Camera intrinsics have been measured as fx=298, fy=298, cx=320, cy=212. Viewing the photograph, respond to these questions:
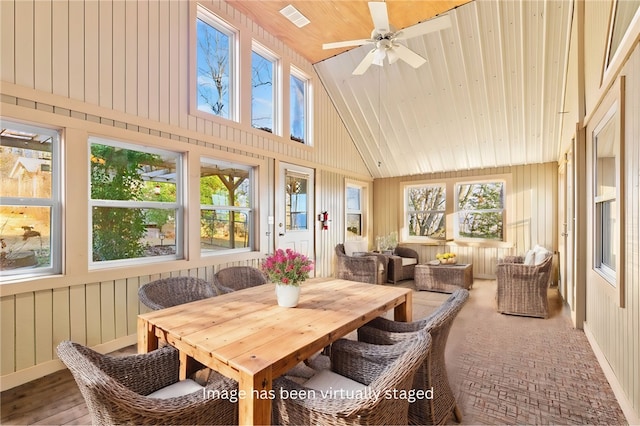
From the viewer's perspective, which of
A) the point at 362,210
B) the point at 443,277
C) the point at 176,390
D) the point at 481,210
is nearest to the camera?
the point at 176,390

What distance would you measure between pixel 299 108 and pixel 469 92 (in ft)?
9.38

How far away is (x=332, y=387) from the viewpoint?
1.62 meters

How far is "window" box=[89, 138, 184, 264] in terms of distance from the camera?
299 cm

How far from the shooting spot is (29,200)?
254 cm

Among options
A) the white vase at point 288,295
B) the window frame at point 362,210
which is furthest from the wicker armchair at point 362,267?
the white vase at point 288,295

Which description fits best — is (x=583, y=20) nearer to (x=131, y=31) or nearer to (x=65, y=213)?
(x=131, y=31)

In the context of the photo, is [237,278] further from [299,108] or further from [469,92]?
[469,92]

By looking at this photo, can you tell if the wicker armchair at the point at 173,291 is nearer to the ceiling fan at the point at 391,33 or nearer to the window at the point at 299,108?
the ceiling fan at the point at 391,33

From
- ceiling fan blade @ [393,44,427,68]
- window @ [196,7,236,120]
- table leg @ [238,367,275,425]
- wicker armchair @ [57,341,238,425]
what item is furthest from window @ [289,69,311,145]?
table leg @ [238,367,275,425]

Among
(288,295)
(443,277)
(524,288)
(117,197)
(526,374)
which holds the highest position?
(117,197)

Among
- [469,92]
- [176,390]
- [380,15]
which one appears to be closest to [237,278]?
[176,390]

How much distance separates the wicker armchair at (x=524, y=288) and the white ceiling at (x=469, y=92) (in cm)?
249

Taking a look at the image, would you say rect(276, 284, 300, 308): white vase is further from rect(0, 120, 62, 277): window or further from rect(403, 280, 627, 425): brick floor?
rect(0, 120, 62, 277): window

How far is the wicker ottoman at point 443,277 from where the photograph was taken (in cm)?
516
